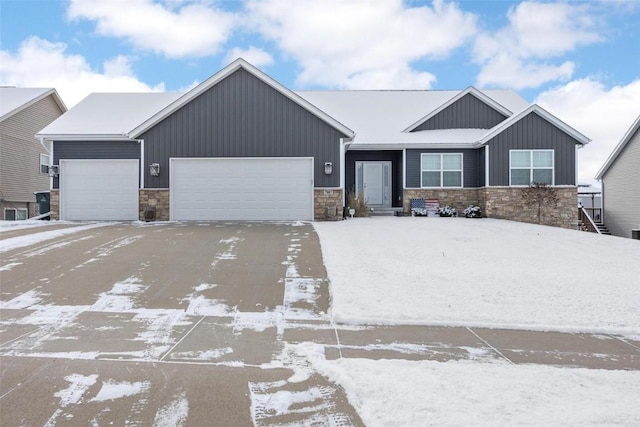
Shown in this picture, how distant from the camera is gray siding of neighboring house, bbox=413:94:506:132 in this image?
19.3 meters

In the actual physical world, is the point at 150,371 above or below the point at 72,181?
below

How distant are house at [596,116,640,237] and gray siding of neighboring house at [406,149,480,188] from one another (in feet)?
25.1

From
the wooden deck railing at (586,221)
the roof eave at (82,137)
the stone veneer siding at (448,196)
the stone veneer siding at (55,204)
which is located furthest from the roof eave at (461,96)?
the stone veneer siding at (55,204)

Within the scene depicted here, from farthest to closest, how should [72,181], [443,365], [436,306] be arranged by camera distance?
[72,181] < [436,306] < [443,365]

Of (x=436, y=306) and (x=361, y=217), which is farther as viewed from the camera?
(x=361, y=217)

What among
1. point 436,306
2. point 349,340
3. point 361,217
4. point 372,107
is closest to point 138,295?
point 349,340

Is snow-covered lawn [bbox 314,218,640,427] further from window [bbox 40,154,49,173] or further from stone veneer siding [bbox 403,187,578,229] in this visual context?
window [bbox 40,154,49,173]

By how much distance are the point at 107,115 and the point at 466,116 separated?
1487 centimetres

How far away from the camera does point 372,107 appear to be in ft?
71.6

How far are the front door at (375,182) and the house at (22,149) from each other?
15.8 metres

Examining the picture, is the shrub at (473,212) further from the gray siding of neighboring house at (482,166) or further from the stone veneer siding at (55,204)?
the stone veneer siding at (55,204)

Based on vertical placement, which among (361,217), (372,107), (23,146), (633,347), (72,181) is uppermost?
(372,107)

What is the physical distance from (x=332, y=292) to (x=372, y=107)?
1668 centimetres

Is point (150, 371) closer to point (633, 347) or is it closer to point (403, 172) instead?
point (633, 347)
